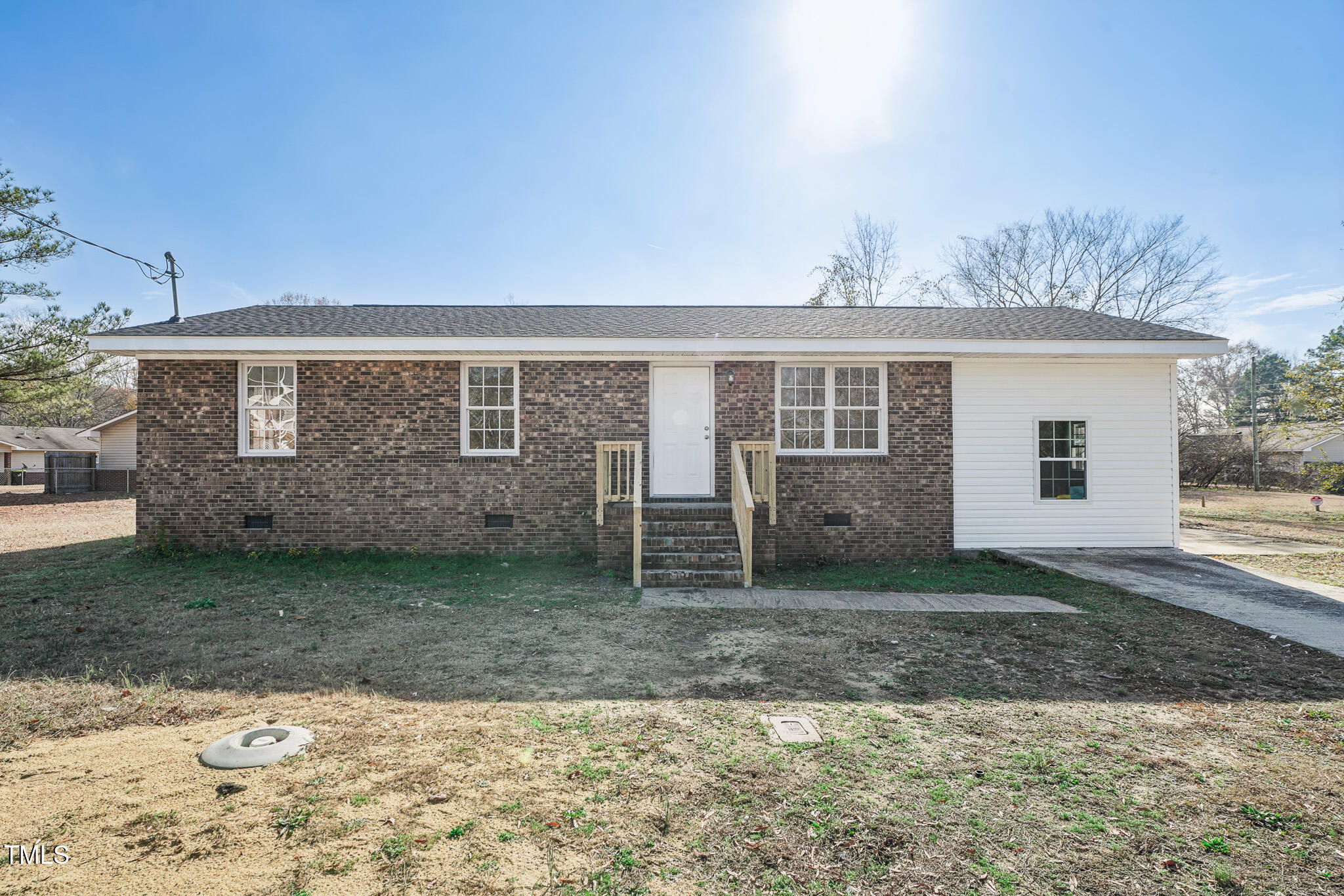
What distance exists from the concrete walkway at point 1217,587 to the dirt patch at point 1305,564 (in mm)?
305

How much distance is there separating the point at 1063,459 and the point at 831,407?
12.5ft

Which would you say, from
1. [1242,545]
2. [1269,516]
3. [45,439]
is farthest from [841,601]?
[45,439]

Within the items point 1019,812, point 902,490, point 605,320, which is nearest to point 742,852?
point 1019,812

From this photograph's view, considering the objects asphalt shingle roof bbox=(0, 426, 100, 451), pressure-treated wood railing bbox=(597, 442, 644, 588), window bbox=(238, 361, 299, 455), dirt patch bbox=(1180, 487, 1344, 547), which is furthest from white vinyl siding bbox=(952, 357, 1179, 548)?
asphalt shingle roof bbox=(0, 426, 100, 451)

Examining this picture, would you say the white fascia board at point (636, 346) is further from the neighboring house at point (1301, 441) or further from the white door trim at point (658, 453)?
the neighboring house at point (1301, 441)

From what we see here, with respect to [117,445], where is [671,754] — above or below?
below

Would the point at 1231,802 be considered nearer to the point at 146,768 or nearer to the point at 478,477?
the point at 146,768

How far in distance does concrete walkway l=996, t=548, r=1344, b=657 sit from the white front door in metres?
4.73

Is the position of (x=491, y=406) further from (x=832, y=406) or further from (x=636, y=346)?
(x=832, y=406)

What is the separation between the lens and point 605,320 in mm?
10617

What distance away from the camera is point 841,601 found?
22.2 feet

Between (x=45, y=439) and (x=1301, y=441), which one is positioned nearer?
(x=1301, y=441)

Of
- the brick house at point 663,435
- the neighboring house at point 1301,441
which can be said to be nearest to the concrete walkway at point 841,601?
the brick house at point 663,435

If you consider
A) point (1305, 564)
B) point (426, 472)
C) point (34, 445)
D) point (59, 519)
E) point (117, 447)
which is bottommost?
point (1305, 564)
